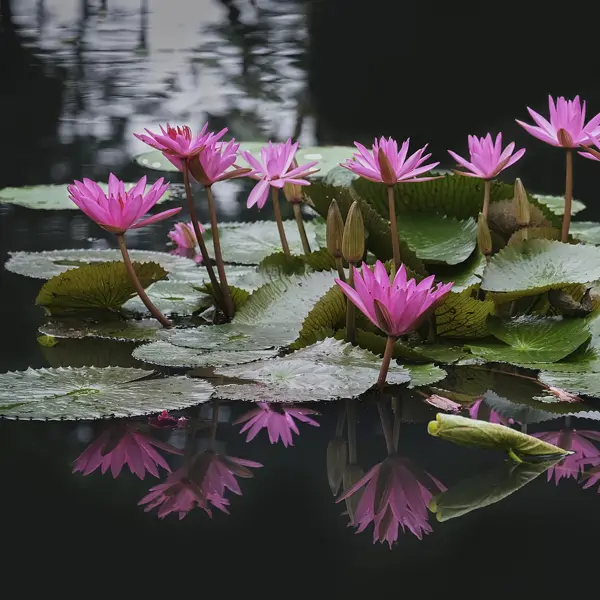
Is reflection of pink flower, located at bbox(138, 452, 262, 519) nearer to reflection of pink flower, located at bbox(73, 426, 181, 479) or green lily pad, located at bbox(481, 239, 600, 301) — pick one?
reflection of pink flower, located at bbox(73, 426, 181, 479)

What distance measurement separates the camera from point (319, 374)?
1285 mm

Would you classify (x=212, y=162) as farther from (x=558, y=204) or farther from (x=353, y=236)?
(x=558, y=204)

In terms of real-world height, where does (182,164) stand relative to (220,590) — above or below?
above

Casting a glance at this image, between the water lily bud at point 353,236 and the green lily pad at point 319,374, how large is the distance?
0.13m

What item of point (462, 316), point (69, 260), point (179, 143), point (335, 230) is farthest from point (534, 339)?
point (69, 260)

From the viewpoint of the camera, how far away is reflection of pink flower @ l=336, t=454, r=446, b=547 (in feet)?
3.19

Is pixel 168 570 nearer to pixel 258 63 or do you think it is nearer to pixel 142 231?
pixel 142 231

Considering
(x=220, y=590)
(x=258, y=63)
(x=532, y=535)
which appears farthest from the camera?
(x=258, y=63)

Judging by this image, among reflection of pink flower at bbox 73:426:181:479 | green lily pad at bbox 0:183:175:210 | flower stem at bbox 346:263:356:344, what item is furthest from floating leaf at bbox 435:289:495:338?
green lily pad at bbox 0:183:175:210

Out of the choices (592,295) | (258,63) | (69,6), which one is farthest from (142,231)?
(69,6)

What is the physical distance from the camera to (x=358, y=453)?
3.78ft

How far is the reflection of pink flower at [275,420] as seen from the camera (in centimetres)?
120

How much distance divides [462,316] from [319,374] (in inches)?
11.2

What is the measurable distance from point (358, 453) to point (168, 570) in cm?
33
